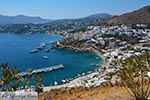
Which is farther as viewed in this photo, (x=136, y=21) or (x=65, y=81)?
(x=136, y=21)

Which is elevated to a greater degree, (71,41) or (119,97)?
(119,97)

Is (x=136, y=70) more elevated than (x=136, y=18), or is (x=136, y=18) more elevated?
(x=136, y=70)

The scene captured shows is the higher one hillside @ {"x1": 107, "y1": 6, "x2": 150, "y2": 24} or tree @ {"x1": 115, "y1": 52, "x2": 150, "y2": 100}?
tree @ {"x1": 115, "y1": 52, "x2": 150, "y2": 100}

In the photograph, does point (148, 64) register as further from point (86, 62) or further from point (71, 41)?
point (71, 41)

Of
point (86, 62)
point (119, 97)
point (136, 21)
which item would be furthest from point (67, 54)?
point (119, 97)

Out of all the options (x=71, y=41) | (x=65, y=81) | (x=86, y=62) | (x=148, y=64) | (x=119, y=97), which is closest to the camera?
(x=148, y=64)

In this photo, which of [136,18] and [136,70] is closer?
[136,70]

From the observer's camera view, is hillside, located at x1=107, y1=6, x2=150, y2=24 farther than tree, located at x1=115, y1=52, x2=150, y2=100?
Yes

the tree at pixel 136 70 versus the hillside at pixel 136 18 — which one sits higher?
the tree at pixel 136 70

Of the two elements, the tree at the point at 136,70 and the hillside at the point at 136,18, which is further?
the hillside at the point at 136,18

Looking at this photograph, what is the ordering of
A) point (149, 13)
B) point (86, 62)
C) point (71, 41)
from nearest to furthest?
point (86, 62) < point (71, 41) < point (149, 13)
